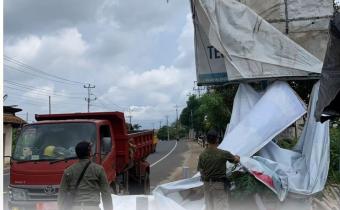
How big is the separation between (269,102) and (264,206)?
6.57ft

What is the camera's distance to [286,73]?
8914 millimetres

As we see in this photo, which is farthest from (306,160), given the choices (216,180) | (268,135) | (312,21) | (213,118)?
(213,118)

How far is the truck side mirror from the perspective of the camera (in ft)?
30.8

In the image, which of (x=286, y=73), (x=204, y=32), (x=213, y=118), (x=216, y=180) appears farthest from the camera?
(x=213, y=118)

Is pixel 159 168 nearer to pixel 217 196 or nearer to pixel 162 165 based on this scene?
pixel 162 165

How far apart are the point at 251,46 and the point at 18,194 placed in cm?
497

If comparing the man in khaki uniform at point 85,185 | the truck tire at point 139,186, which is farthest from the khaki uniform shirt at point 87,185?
the truck tire at point 139,186

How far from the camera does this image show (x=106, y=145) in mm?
9500

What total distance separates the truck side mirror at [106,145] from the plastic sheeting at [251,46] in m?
2.63

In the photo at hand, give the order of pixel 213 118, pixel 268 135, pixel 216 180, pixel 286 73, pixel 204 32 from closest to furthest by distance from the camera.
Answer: pixel 216 180
pixel 268 135
pixel 286 73
pixel 204 32
pixel 213 118

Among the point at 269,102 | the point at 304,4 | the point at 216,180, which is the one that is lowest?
the point at 216,180

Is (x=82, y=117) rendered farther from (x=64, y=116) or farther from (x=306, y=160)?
(x=306, y=160)

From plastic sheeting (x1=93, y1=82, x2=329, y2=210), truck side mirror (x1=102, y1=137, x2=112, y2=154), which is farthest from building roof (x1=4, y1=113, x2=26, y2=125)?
plastic sheeting (x1=93, y1=82, x2=329, y2=210)

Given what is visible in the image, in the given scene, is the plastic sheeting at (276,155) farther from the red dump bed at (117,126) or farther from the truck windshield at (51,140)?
the red dump bed at (117,126)
